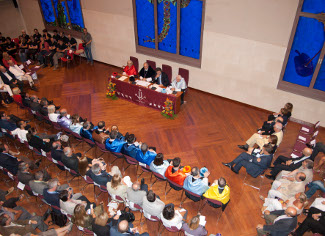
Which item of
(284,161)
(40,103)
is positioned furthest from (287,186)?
(40,103)

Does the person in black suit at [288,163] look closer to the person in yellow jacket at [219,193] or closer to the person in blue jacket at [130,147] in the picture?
the person in yellow jacket at [219,193]

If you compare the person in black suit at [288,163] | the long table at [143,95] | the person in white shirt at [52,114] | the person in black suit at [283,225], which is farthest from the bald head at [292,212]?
the person in white shirt at [52,114]

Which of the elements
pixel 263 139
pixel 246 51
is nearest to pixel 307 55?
pixel 246 51

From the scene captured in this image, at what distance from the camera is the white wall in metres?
7.15

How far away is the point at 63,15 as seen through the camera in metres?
11.6

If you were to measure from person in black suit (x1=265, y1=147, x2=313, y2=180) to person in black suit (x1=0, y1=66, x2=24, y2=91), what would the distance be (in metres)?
8.96

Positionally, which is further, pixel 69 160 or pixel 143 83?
pixel 143 83

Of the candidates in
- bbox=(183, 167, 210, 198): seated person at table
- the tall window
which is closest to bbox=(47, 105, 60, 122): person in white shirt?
bbox=(183, 167, 210, 198): seated person at table

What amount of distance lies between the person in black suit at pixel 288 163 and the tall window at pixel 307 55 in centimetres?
254

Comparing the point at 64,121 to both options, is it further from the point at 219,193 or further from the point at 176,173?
A: the point at 219,193

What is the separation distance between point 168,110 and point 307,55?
14.1ft

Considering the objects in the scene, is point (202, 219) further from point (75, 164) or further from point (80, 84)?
point (80, 84)

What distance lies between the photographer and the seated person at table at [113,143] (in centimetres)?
609

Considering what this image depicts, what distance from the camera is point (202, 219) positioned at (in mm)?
4715
